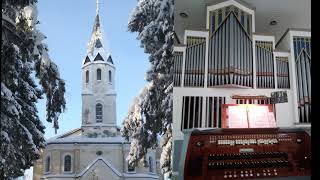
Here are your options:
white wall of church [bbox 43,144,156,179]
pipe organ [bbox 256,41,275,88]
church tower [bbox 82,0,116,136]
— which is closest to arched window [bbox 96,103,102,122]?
church tower [bbox 82,0,116,136]

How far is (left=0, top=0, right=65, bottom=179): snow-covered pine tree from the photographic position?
2.28m

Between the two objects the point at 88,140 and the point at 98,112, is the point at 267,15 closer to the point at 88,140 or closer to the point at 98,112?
the point at 98,112

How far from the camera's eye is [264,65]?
2.75 metres

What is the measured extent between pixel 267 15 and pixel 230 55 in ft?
1.07

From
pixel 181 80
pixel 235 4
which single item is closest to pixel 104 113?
pixel 181 80

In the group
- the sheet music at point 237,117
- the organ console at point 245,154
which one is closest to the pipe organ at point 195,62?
the sheet music at point 237,117

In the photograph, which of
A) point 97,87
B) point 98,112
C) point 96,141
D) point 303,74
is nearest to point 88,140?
point 96,141

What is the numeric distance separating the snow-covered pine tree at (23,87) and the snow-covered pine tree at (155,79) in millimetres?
438

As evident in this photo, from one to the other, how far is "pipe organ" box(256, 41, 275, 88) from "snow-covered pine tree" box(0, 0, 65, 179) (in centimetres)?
100

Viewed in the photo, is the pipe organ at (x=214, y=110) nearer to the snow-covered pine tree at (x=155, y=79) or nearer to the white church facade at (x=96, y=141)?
the snow-covered pine tree at (x=155, y=79)

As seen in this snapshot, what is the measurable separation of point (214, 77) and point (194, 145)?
42 centimetres

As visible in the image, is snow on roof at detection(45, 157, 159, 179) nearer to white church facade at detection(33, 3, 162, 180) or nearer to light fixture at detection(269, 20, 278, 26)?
white church facade at detection(33, 3, 162, 180)

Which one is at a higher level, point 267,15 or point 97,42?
point 267,15

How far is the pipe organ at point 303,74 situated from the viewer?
8.90 ft
